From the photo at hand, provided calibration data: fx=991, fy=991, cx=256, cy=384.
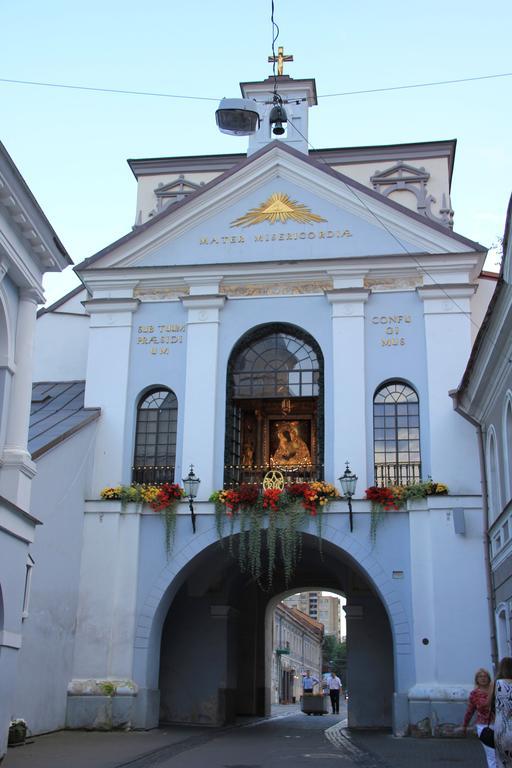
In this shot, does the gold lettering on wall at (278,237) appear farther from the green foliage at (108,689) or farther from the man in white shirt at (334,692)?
the man in white shirt at (334,692)

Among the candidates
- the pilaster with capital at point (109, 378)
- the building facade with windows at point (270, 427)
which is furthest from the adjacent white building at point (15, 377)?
the pilaster with capital at point (109, 378)

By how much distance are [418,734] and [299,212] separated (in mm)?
11128

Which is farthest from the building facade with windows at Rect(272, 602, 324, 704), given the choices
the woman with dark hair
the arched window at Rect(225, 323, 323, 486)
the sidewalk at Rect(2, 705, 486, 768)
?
the woman with dark hair

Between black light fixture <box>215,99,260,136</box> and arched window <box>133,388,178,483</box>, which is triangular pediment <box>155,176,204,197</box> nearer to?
arched window <box>133,388,178,483</box>

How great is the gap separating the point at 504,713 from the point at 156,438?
1389 centimetres

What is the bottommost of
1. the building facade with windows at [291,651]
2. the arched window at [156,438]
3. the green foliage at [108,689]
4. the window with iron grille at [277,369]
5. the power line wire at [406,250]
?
the green foliage at [108,689]

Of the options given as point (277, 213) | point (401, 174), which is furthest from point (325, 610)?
point (277, 213)

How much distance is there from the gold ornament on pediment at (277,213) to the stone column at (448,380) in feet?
10.5

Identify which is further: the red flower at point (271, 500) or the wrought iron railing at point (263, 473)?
the wrought iron railing at point (263, 473)

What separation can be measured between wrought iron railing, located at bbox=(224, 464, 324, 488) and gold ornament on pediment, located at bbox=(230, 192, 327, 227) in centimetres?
543

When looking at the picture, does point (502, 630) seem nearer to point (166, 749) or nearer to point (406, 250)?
point (166, 749)

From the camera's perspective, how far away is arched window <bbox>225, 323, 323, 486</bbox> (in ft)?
69.1

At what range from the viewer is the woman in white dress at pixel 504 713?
7.98m

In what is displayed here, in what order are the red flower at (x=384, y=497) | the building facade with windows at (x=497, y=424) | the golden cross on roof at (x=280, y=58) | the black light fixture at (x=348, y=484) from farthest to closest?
the golden cross on roof at (x=280, y=58) < the red flower at (x=384, y=497) < the black light fixture at (x=348, y=484) < the building facade with windows at (x=497, y=424)
